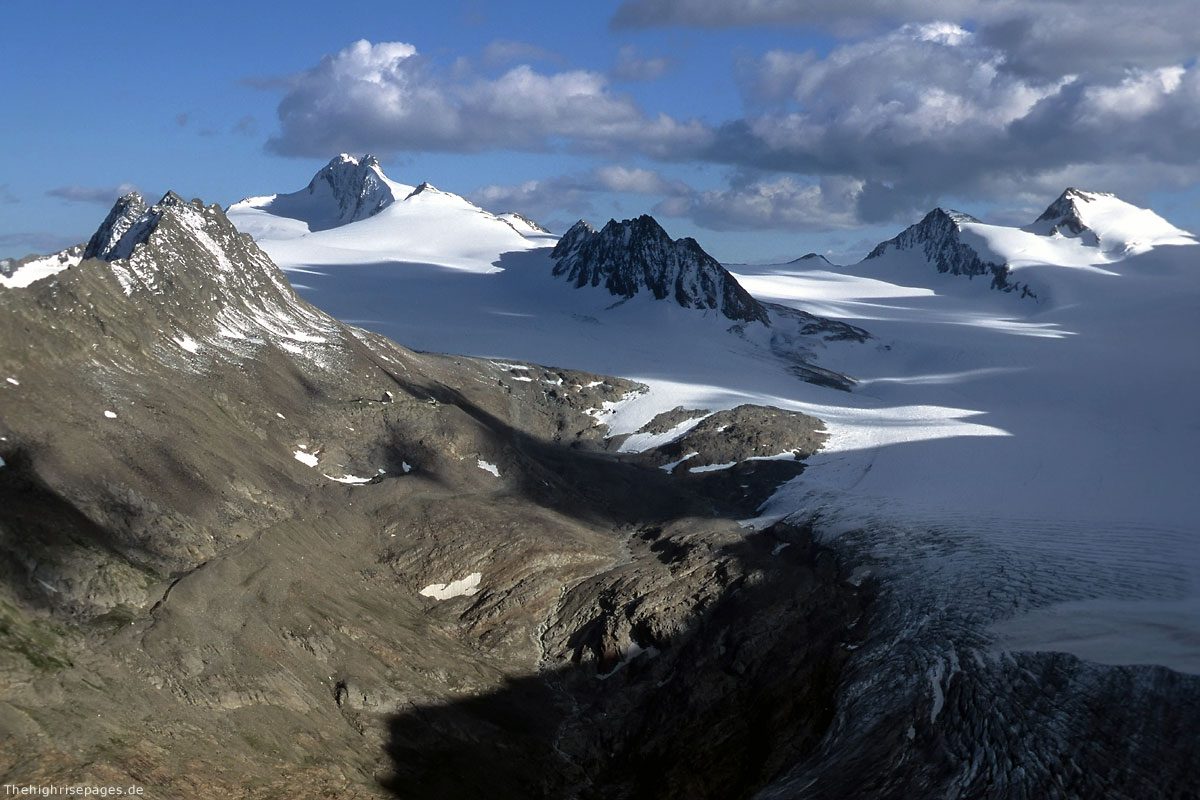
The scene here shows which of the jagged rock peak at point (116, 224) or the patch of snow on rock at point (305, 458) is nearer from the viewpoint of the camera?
the patch of snow on rock at point (305, 458)

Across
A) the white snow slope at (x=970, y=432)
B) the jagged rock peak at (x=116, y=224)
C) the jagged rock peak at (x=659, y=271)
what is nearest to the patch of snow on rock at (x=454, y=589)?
the white snow slope at (x=970, y=432)

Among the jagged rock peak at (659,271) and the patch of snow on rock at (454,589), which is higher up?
the jagged rock peak at (659,271)

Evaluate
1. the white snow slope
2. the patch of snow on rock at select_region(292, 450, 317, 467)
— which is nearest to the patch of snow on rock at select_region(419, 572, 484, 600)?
the patch of snow on rock at select_region(292, 450, 317, 467)

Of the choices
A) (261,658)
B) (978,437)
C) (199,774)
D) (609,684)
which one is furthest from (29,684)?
(978,437)

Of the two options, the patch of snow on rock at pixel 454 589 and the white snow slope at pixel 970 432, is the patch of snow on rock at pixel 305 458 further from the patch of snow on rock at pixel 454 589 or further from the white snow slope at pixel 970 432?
the white snow slope at pixel 970 432

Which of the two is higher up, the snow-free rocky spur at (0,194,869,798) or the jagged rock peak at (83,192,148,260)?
the jagged rock peak at (83,192,148,260)

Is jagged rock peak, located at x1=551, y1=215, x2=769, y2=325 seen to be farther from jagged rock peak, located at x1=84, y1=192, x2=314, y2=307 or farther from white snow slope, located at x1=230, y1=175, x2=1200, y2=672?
jagged rock peak, located at x1=84, y1=192, x2=314, y2=307

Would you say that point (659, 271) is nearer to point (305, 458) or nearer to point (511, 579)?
point (305, 458)
